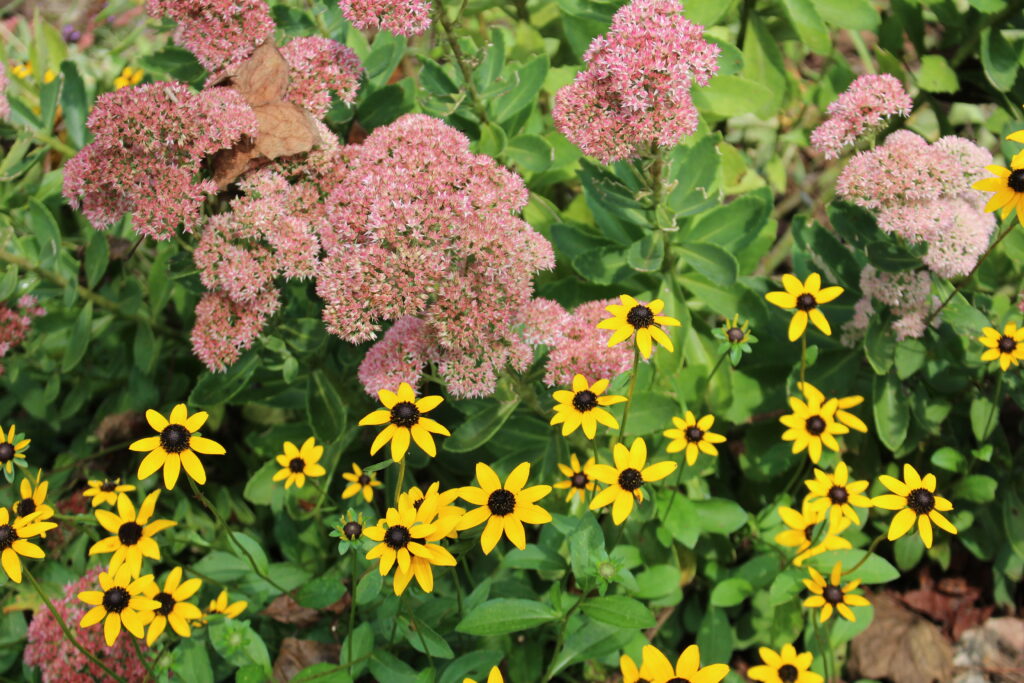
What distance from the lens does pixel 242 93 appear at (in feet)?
8.54

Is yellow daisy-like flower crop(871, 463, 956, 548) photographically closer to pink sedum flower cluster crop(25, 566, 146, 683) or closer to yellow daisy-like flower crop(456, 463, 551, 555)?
yellow daisy-like flower crop(456, 463, 551, 555)

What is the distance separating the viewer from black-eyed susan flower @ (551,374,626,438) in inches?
79.0

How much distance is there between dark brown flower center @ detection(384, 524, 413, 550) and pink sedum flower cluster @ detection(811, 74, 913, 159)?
5.90 ft

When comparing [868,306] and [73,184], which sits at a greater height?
[73,184]

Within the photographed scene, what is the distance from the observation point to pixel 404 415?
77.4 inches

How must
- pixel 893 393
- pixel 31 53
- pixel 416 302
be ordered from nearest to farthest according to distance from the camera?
pixel 416 302
pixel 893 393
pixel 31 53

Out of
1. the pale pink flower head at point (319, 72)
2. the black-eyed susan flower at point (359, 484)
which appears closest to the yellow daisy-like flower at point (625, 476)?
the black-eyed susan flower at point (359, 484)

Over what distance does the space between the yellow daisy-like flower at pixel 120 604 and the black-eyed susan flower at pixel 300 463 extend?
1.59 feet

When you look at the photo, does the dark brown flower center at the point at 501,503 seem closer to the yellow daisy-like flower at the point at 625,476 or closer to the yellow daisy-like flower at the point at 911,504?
the yellow daisy-like flower at the point at 625,476

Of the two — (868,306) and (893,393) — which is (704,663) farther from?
(868,306)

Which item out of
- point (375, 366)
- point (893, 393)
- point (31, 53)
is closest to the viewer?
point (375, 366)

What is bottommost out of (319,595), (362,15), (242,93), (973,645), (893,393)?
(973,645)

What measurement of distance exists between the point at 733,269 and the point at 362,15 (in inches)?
55.1

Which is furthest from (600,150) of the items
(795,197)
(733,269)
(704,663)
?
(795,197)
